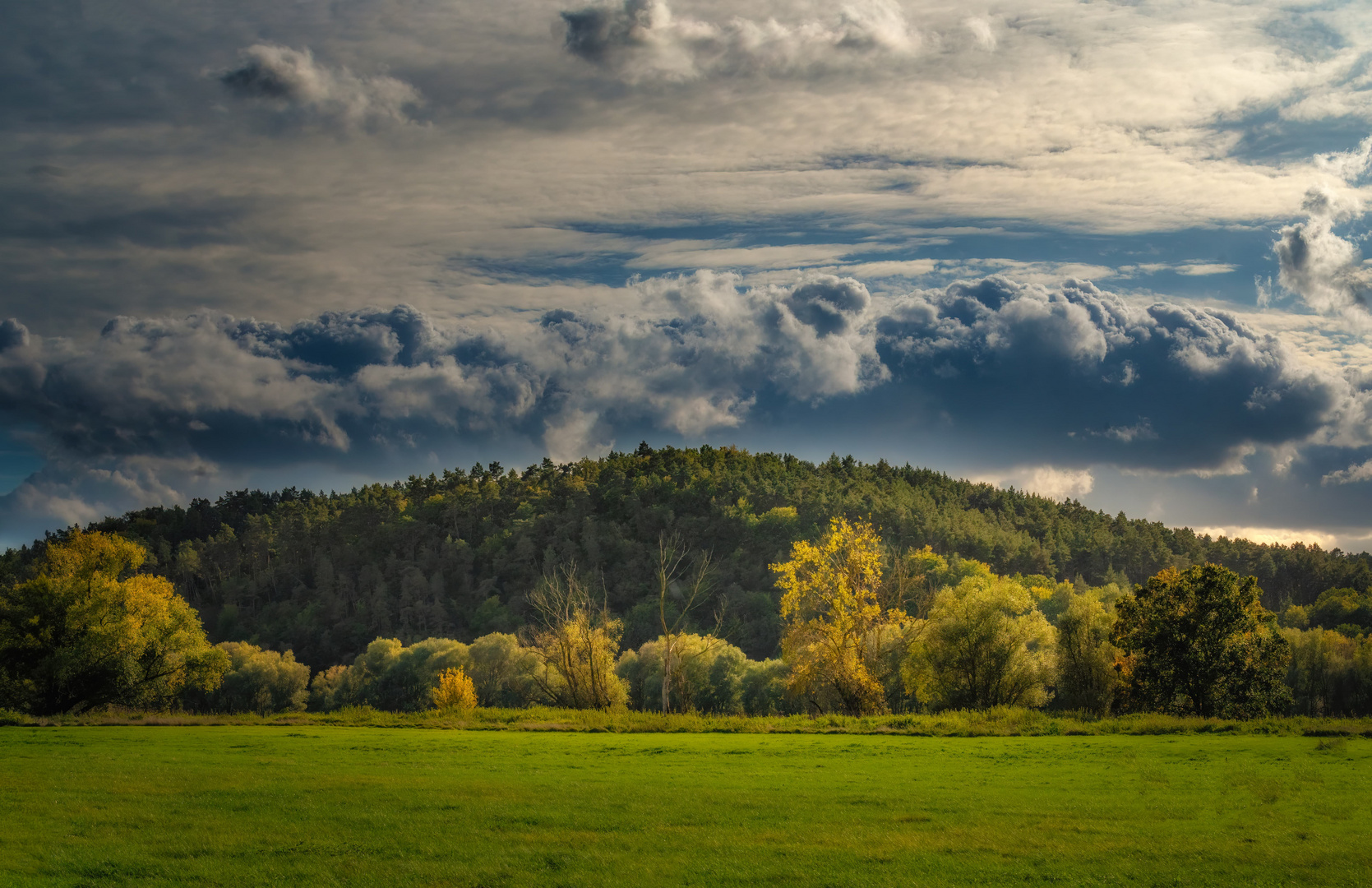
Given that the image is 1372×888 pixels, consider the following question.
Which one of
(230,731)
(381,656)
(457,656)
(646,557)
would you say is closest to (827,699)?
(230,731)

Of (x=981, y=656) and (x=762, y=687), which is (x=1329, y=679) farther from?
(x=981, y=656)

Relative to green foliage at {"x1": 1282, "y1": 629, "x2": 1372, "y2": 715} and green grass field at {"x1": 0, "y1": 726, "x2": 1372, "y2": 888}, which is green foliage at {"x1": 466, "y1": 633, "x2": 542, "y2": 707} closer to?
green grass field at {"x1": 0, "y1": 726, "x2": 1372, "y2": 888}

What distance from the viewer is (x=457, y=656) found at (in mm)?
117938

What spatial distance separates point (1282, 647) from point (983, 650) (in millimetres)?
17440

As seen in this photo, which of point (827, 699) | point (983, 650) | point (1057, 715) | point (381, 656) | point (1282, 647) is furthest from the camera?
point (381, 656)

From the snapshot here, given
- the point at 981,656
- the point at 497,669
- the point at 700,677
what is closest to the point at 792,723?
the point at 981,656

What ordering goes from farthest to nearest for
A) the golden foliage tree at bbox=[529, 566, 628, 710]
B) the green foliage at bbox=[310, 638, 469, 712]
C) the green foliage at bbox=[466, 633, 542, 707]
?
1. the green foliage at bbox=[310, 638, 469, 712]
2. the green foliage at bbox=[466, 633, 542, 707]
3. the golden foliage tree at bbox=[529, 566, 628, 710]

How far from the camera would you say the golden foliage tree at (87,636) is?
57.5m

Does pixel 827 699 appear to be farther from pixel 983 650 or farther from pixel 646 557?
pixel 646 557

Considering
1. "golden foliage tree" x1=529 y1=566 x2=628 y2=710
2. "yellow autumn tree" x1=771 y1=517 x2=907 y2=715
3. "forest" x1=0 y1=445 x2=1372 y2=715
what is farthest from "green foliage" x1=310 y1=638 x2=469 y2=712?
"yellow autumn tree" x1=771 y1=517 x2=907 y2=715

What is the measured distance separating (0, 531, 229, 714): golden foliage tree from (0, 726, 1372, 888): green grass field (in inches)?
1364

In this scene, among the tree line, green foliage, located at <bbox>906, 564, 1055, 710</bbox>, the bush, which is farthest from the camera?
the bush

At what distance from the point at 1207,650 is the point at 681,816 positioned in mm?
48347

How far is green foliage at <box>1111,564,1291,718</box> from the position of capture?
5397 cm
